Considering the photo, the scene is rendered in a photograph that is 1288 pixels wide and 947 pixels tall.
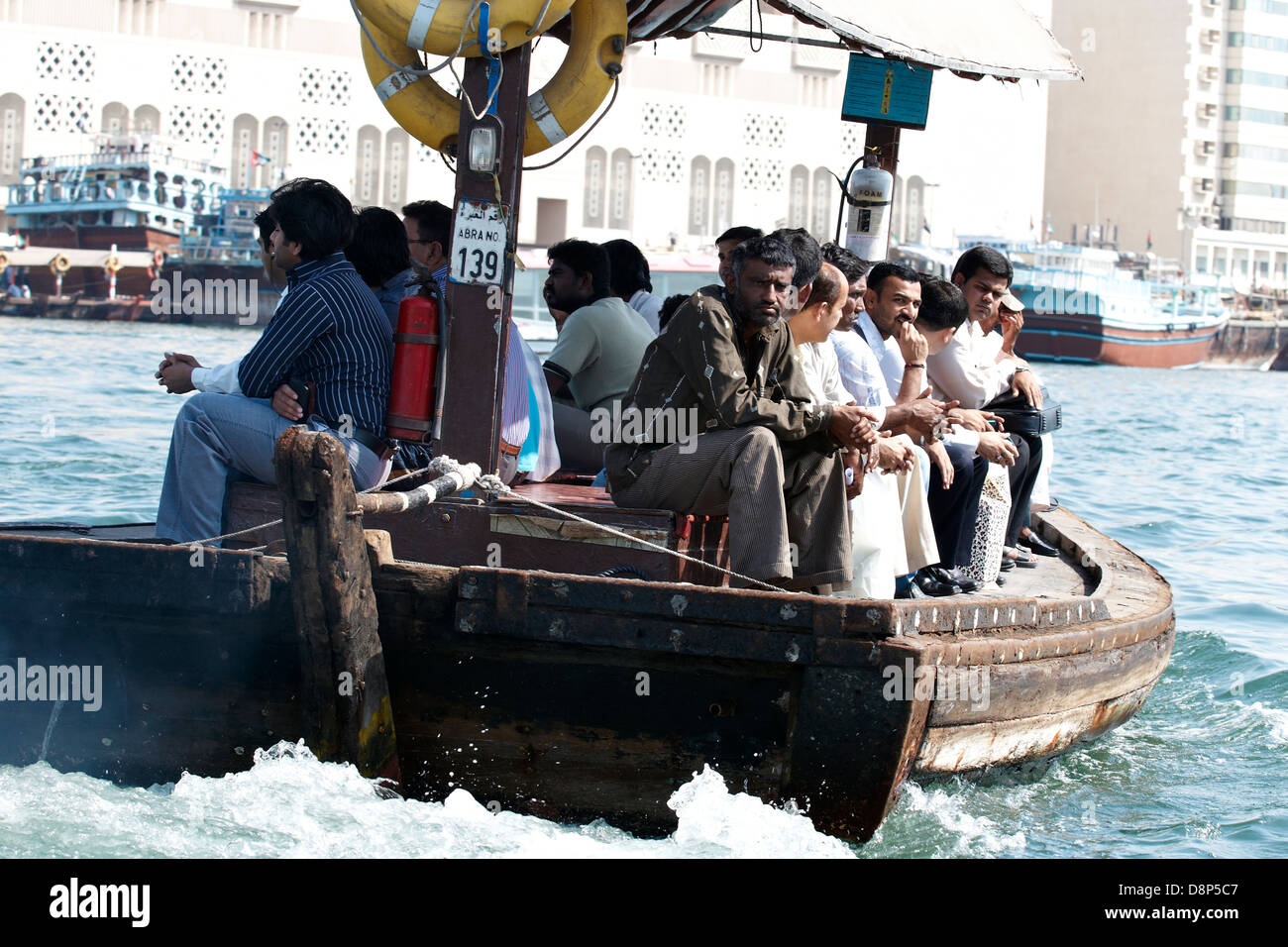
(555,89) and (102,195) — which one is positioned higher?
(102,195)

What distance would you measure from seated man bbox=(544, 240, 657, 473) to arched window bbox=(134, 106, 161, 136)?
47962 millimetres

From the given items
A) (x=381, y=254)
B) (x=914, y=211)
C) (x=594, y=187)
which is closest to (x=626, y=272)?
(x=381, y=254)

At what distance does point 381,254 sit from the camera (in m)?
5.36

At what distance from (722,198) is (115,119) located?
21.6 meters

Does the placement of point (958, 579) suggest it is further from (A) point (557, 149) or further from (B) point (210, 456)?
(A) point (557, 149)

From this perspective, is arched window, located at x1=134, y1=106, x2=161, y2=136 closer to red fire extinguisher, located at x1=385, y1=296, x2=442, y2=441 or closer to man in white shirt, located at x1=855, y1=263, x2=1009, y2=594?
man in white shirt, located at x1=855, y1=263, x2=1009, y2=594

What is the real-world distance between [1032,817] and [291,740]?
2.49 metres

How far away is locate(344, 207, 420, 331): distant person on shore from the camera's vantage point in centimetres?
534

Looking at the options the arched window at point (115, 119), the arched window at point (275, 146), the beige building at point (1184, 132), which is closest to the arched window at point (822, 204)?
the beige building at point (1184, 132)

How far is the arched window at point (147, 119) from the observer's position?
50625 millimetres

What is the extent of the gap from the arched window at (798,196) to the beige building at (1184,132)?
618 inches

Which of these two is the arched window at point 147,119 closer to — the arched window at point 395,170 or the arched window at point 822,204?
the arched window at point 395,170

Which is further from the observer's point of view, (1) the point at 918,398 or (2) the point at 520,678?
(1) the point at 918,398
